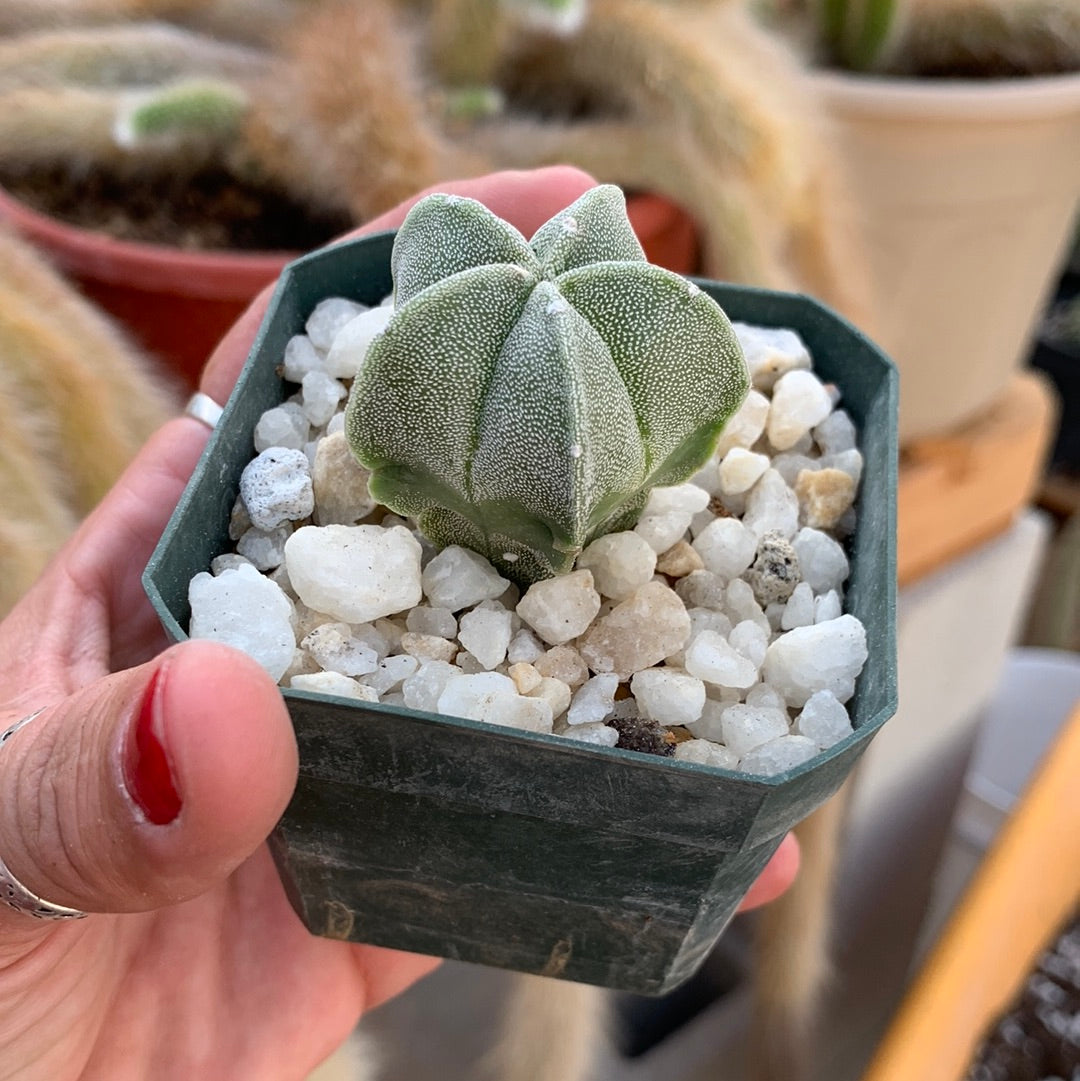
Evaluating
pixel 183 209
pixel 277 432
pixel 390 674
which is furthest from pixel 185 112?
pixel 390 674

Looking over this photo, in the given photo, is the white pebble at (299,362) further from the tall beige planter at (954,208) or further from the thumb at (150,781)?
the tall beige planter at (954,208)

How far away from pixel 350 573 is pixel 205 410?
20 cm

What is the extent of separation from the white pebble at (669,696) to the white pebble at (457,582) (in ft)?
0.18

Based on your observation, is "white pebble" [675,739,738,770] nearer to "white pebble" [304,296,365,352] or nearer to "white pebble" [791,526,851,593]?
"white pebble" [791,526,851,593]

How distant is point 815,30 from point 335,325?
0.60m

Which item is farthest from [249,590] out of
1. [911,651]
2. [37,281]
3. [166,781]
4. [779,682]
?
[911,651]

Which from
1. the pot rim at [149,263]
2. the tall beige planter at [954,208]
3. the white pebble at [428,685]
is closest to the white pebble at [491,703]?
the white pebble at [428,685]

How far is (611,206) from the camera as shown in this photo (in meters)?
0.34

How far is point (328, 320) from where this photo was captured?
0.42 m

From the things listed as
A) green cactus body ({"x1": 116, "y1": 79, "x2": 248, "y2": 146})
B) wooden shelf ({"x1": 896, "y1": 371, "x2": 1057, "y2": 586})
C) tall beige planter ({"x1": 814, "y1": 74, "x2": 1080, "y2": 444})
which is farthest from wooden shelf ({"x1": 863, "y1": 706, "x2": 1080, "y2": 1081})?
green cactus body ({"x1": 116, "y1": 79, "x2": 248, "y2": 146})

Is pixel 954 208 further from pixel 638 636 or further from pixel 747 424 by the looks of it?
pixel 638 636

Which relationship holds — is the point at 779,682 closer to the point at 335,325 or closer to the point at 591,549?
the point at 591,549

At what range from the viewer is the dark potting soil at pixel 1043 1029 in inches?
33.8

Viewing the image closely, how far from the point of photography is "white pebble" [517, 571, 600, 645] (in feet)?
1.11
